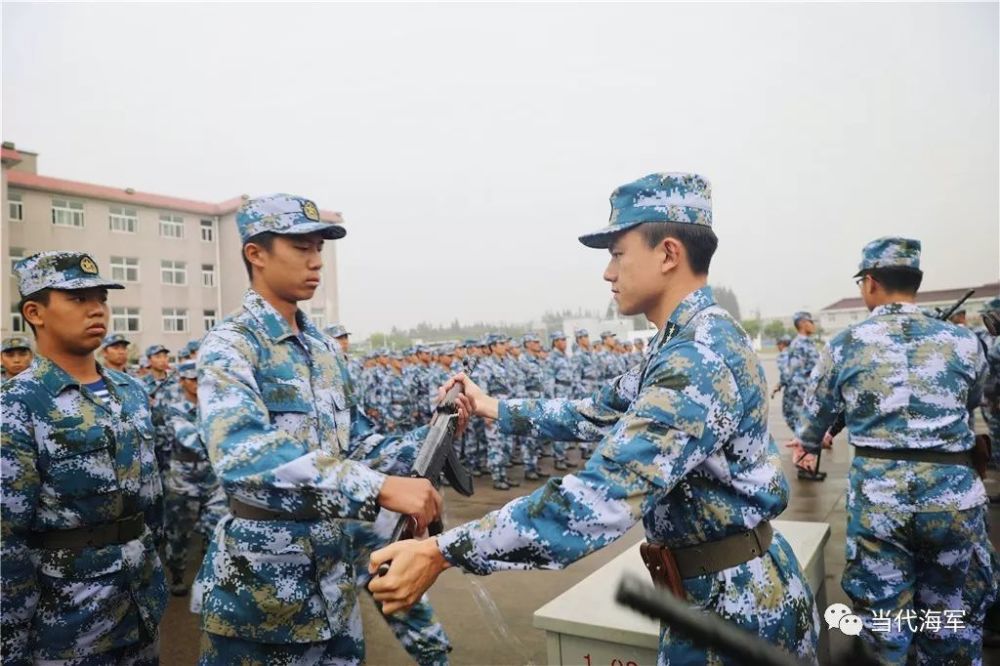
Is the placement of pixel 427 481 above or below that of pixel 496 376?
above

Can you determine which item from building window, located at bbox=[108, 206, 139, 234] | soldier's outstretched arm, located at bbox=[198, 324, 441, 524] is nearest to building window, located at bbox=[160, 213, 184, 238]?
building window, located at bbox=[108, 206, 139, 234]

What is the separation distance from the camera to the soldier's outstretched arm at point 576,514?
1580mm

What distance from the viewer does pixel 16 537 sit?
260cm

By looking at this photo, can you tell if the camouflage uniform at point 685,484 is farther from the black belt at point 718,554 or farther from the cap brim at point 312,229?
the cap brim at point 312,229

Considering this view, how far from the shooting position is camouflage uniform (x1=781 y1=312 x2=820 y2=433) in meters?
10.2

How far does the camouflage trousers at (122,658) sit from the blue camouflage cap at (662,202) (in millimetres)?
2800

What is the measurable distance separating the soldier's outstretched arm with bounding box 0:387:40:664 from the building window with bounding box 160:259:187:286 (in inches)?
1320

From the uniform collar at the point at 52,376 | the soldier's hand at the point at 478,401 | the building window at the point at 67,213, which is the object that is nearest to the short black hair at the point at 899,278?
the soldier's hand at the point at 478,401

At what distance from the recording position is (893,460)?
11.2ft

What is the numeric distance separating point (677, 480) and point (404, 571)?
76 centimetres

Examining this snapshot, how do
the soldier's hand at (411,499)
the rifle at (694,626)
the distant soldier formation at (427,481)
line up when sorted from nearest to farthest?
1. the rifle at (694,626)
2. the distant soldier formation at (427,481)
3. the soldier's hand at (411,499)

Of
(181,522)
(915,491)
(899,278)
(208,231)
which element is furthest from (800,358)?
(208,231)

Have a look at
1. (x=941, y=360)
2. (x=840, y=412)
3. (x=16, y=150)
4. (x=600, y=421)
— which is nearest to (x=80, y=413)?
(x=600, y=421)

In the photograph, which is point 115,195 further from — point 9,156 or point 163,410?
point 163,410
